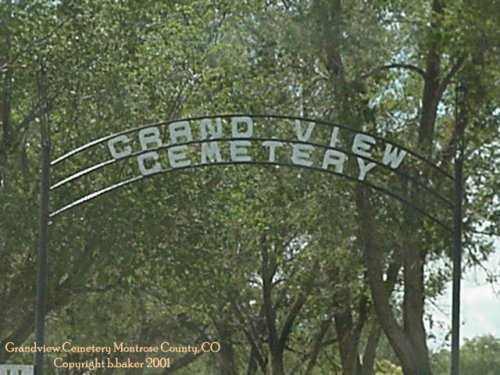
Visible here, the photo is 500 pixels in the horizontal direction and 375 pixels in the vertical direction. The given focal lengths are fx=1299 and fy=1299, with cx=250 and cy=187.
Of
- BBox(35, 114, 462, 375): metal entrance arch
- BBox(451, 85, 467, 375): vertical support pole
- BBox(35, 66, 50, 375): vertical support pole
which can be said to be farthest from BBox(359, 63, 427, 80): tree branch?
BBox(35, 66, 50, 375): vertical support pole

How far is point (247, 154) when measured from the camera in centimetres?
1764

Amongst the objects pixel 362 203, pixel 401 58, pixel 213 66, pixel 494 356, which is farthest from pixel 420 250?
pixel 494 356

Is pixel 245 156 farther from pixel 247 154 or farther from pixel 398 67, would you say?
pixel 398 67

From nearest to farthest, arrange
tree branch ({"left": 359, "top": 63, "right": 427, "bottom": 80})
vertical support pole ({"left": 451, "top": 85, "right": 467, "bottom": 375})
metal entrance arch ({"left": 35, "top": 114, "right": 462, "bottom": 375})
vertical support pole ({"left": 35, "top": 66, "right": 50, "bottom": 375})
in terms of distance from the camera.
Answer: vertical support pole ({"left": 35, "top": 66, "right": 50, "bottom": 375})
metal entrance arch ({"left": 35, "top": 114, "right": 462, "bottom": 375})
vertical support pole ({"left": 451, "top": 85, "right": 467, "bottom": 375})
tree branch ({"left": 359, "top": 63, "right": 427, "bottom": 80})

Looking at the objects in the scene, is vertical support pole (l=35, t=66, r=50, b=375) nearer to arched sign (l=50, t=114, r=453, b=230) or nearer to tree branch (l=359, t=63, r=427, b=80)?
arched sign (l=50, t=114, r=453, b=230)

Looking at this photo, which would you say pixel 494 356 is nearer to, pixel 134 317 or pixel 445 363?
pixel 445 363

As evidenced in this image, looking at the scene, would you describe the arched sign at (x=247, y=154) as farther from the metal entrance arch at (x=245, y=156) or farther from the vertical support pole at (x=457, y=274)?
the vertical support pole at (x=457, y=274)

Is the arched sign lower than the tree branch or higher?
lower

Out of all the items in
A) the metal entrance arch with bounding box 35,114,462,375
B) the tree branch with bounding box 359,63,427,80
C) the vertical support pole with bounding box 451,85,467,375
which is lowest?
the vertical support pole with bounding box 451,85,467,375

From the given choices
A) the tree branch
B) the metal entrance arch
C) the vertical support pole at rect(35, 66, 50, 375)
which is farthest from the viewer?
the tree branch

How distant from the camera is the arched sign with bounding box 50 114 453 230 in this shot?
627 inches

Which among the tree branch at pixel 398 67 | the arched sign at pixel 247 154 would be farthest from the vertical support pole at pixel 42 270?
the tree branch at pixel 398 67

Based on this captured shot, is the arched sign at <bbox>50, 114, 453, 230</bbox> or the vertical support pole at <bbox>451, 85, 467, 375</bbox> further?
the vertical support pole at <bbox>451, 85, 467, 375</bbox>

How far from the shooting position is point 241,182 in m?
21.4
